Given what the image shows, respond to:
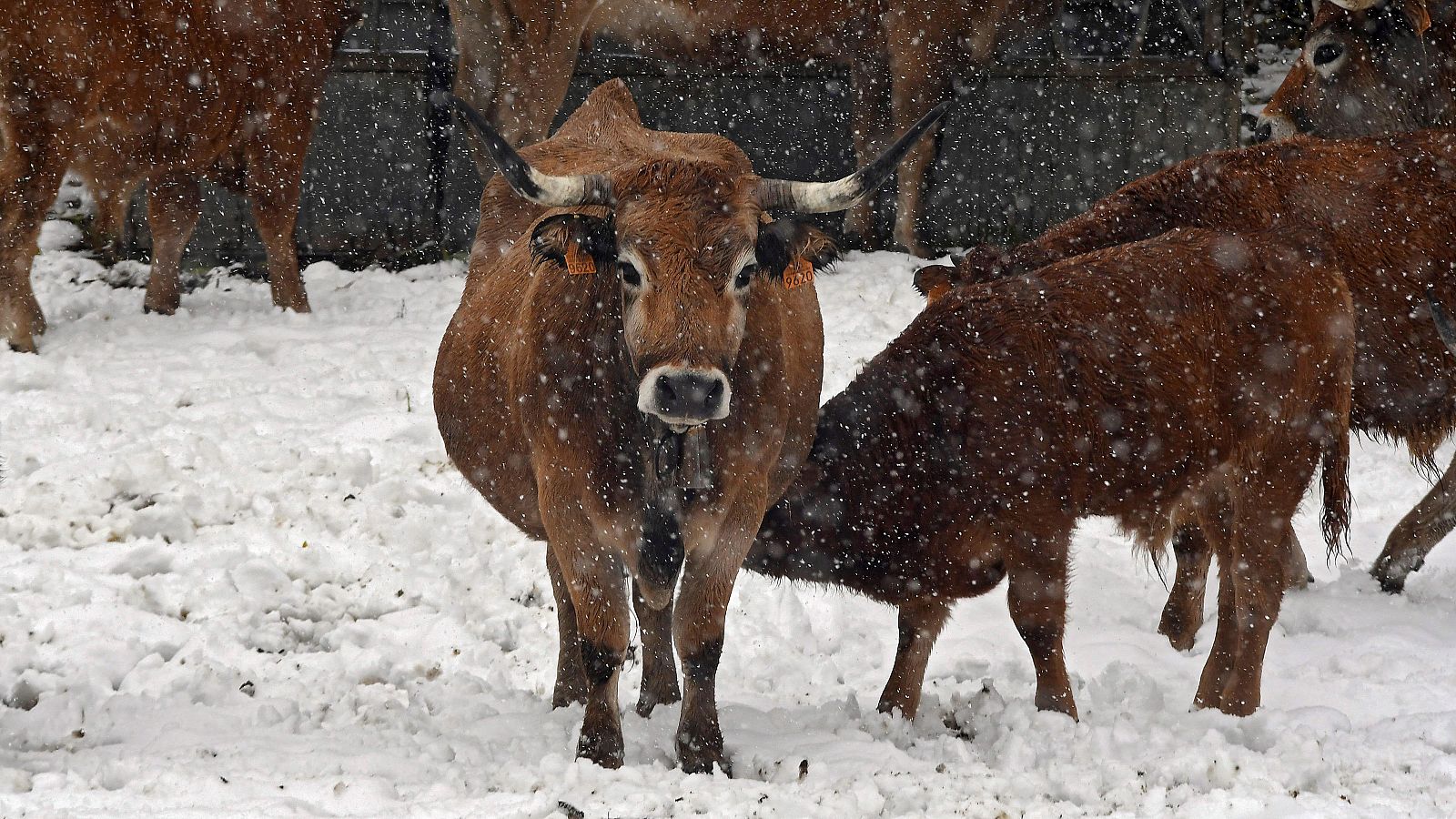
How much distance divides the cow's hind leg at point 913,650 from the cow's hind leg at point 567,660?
1.09 metres

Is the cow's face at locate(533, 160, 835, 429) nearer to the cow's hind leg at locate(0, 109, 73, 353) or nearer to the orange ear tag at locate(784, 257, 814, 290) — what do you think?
the orange ear tag at locate(784, 257, 814, 290)

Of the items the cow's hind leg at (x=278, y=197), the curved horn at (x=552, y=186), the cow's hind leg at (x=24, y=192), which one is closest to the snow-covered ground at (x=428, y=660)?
the cow's hind leg at (x=24, y=192)

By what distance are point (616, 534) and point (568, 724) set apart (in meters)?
0.85

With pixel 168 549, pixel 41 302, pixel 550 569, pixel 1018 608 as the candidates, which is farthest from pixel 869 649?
pixel 41 302

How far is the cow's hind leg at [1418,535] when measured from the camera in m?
6.46

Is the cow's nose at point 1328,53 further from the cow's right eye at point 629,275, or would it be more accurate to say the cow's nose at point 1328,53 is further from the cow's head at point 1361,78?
the cow's right eye at point 629,275

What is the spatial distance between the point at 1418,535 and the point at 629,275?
4.35 m

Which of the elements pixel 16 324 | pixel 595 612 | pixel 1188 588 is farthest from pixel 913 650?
pixel 16 324

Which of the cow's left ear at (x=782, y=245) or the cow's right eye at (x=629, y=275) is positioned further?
the cow's left ear at (x=782, y=245)

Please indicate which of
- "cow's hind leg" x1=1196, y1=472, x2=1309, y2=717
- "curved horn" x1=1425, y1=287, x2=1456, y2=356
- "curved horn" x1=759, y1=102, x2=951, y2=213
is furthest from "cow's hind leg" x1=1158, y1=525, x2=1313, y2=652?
"curved horn" x1=759, y1=102, x2=951, y2=213

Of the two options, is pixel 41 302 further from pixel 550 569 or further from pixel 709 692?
pixel 709 692

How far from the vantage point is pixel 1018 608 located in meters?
5.01

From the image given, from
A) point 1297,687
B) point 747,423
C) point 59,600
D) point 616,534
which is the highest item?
point 747,423

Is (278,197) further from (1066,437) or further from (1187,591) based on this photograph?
(1187,591)
